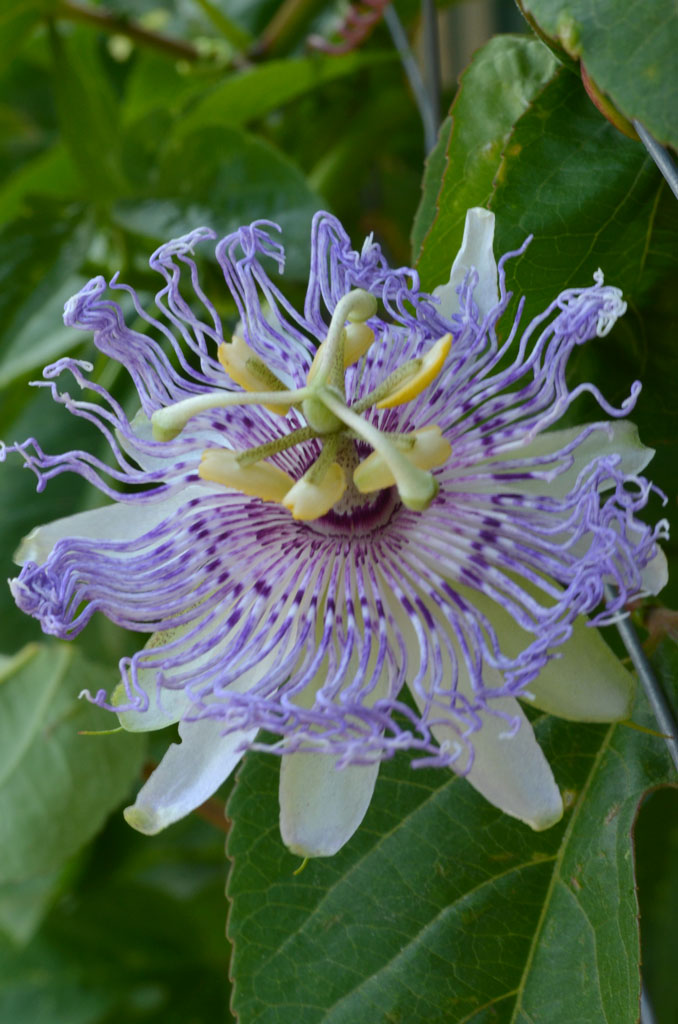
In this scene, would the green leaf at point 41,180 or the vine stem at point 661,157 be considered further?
the green leaf at point 41,180

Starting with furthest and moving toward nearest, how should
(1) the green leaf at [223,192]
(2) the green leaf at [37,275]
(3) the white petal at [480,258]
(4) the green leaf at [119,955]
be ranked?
(4) the green leaf at [119,955] < (2) the green leaf at [37,275] < (1) the green leaf at [223,192] < (3) the white petal at [480,258]

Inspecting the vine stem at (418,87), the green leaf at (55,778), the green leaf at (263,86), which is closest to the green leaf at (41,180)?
the green leaf at (263,86)

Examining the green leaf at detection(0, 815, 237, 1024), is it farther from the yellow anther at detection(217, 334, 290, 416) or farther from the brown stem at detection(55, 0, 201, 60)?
the brown stem at detection(55, 0, 201, 60)

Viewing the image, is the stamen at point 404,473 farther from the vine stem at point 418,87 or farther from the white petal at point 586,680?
the vine stem at point 418,87

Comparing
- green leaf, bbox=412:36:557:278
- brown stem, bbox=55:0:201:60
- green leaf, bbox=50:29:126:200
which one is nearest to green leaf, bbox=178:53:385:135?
green leaf, bbox=50:29:126:200

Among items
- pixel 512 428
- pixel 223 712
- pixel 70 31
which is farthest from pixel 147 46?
pixel 223 712

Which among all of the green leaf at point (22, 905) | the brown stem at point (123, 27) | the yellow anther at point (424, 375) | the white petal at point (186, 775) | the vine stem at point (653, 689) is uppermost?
the brown stem at point (123, 27)
